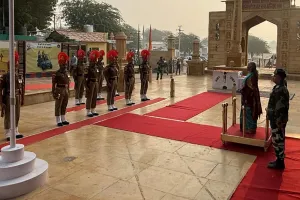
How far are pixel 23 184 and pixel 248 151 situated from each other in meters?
3.93

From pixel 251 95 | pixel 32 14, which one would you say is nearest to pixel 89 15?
pixel 32 14

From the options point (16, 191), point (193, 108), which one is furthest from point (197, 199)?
point (193, 108)

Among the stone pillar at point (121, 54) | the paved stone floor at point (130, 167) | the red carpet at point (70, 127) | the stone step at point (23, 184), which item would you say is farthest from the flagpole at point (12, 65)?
the stone pillar at point (121, 54)

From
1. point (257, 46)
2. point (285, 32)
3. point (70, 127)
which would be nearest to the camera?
point (70, 127)

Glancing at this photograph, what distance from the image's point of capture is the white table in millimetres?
13278

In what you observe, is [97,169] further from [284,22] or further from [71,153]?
[284,22]

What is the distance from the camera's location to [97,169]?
4891 mm

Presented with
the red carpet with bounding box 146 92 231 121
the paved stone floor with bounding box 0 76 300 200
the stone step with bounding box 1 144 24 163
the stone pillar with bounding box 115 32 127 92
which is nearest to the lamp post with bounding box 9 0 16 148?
the stone step with bounding box 1 144 24 163

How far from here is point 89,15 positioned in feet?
133

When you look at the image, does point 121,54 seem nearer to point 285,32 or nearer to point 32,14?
point 285,32

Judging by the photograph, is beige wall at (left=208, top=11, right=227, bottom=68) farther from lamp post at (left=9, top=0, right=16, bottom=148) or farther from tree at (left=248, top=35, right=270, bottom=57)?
tree at (left=248, top=35, right=270, bottom=57)

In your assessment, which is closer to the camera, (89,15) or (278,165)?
(278,165)

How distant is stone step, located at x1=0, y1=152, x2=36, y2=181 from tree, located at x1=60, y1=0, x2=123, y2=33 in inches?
1474

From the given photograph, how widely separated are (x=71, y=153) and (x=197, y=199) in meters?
2.66
